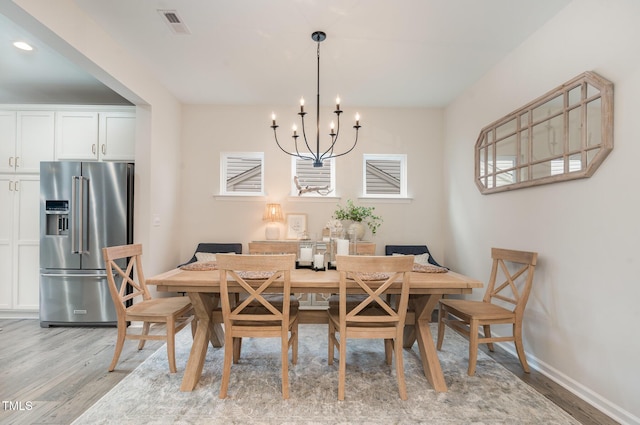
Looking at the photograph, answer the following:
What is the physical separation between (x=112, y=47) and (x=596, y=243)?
13.0 feet

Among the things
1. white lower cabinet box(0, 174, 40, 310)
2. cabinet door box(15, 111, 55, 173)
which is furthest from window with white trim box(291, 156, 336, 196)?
white lower cabinet box(0, 174, 40, 310)

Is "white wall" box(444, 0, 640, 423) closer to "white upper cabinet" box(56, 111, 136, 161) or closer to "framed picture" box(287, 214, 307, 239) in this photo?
"framed picture" box(287, 214, 307, 239)

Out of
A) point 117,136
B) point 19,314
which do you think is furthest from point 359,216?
point 19,314

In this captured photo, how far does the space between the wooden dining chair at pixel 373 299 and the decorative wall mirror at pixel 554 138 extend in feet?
4.40

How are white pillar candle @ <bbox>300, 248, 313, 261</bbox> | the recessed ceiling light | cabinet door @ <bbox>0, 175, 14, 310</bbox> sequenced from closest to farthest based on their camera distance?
white pillar candle @ <bbox>300, 248, 313, 261</bbox>
the recessed ceiling light
cabinet door @ <bbox>0, 175, 14, 310</bbox>

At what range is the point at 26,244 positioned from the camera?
3.35 meters

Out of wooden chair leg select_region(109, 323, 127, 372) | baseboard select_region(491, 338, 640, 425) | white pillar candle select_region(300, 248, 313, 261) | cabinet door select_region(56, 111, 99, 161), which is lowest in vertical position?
baseboard select_region(491, 338, 640, 425)

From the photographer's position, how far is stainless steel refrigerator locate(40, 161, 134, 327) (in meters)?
3.09

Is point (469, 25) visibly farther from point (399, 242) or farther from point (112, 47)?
point (112, 47)

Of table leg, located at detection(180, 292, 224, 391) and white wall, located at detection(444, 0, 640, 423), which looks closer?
white wall, located at detection(444, 0, 640, 423)

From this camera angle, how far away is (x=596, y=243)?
1.88 metres

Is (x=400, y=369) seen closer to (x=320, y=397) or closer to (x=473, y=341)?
(x=320, y=397)

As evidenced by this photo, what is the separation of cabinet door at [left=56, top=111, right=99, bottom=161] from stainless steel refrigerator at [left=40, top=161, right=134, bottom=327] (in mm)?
334

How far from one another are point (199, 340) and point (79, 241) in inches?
77.3
